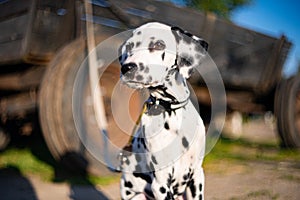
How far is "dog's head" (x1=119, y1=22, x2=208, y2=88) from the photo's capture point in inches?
71.6

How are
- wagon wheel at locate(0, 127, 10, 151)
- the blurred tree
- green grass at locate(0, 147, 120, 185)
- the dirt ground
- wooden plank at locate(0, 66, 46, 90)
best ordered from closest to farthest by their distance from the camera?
the dirt ground, green grass at locate(0, 147, 120, 185), wooden plank at locate(0, 66, 46, 90), wagon wheel at locate(0, 127, 10, 151), the blurred tree

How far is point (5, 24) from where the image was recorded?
158 inches

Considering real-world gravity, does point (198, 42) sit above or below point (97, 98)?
above

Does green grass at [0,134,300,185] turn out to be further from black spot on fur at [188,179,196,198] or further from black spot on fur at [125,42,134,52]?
black spot on fur at [125,42,134,52]

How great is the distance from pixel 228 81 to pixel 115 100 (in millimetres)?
2740

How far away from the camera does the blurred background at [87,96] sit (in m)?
3.32

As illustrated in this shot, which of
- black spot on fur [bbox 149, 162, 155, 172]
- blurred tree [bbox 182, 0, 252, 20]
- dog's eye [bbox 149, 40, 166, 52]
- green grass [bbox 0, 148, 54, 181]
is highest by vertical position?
blurred tree [bbox 182, 0, 252, 20]

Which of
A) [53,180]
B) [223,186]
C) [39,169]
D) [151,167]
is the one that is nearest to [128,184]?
[151,167]

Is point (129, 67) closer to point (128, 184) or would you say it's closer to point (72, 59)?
point (128, 184)

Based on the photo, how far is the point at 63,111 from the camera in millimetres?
3270

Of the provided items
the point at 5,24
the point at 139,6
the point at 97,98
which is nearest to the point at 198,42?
the point at 97,98

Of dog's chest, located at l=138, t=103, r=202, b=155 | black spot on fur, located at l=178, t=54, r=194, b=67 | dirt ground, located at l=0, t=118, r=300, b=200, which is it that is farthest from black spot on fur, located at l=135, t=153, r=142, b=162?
dirt ground, located at l=0, t=118, r=300, b=200

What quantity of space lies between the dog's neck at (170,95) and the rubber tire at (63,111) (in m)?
1.44

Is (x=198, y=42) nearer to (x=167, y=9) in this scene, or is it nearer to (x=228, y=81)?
(x=167, y=9)
